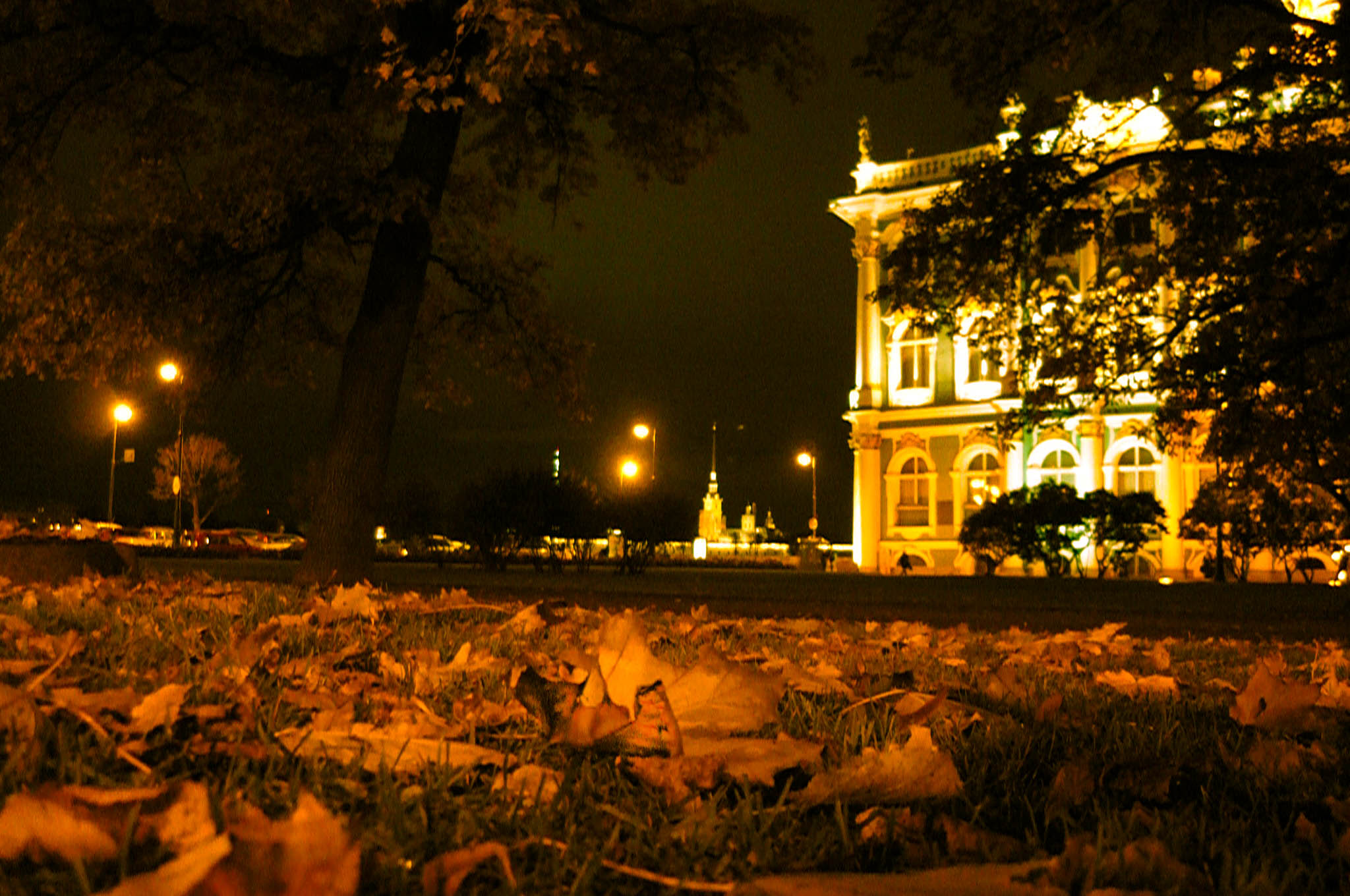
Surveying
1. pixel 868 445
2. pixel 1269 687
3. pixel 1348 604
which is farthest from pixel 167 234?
pixel 868 445

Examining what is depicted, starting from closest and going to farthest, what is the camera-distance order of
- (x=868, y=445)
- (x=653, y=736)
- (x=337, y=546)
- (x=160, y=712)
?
(x=160, y=712) < (x=653, y=736) < (x=337, y=546) < (x=868, y=445)

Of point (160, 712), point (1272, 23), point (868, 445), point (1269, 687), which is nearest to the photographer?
point (160, 712)

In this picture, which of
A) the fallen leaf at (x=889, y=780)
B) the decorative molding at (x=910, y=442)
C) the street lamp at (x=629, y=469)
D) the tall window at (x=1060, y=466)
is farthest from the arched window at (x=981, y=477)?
the fallen leaf at (x=889, y=780)

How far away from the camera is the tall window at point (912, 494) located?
146ft

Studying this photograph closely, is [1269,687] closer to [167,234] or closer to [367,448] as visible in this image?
[367,448]

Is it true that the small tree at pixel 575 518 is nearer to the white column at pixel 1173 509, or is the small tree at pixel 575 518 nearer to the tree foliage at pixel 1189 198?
the tree foliage at pixel 1189 198

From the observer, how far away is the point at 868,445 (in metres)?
45.2

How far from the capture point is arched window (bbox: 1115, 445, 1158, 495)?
4062cm

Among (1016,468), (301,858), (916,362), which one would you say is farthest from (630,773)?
(916,362)

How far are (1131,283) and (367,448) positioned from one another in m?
9.14

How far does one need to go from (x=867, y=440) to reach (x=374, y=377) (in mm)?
36982

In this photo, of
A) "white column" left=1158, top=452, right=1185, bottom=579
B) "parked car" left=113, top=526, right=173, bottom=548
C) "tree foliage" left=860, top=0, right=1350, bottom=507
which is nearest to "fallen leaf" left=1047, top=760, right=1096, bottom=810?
"tree foliage" left=860, top=0, right=1350, bottom=507

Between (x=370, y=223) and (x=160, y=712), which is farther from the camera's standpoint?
(x=370, y=223)

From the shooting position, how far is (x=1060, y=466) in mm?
42312
